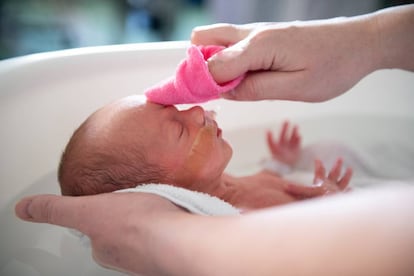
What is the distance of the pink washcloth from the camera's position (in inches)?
34.0

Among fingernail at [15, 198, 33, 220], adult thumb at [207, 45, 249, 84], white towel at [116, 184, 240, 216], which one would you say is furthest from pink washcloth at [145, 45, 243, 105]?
fingernail at [15, 198, 33, 220]

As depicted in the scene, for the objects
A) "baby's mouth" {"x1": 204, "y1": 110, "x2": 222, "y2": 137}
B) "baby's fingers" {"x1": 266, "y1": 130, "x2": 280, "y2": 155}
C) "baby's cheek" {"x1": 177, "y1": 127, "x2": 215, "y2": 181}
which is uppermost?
"baby's mouth" {"x1": 204, "y1": 110, "x2": 222, "y2": 137}

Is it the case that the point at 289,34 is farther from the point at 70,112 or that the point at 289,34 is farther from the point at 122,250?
the point at 70,112

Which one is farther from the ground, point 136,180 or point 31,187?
point 136,180

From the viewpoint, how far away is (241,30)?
40.7 inches

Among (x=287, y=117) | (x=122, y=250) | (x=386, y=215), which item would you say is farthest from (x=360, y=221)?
(x=287, y=117)

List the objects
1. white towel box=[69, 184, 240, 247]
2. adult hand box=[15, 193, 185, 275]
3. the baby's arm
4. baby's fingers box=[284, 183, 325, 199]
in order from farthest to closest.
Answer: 1. the baby's arm
2. baby's fingers box=[284, 183, 325, 199]
3. white towel box=[69, 184, 240, 247]
4. adult hand box=[15, 193, 185, 275]

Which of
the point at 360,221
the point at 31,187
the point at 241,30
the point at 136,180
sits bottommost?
the point at 31,187

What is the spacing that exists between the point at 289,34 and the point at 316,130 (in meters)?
0.72

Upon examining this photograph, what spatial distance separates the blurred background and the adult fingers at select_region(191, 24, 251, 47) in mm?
1074

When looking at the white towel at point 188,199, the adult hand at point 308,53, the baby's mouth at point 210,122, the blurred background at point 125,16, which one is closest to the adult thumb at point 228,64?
the adult hand at point 308,53

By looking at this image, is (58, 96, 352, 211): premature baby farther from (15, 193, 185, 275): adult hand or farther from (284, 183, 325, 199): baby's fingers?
(284, 183, 325, 199): baby's fingers

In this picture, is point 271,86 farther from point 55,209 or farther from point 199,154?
point 55,209

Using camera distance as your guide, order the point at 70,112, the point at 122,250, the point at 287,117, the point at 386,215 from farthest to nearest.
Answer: the point at 287,117 → the point at 70,112 → the point at 122,250 → the point at 386,215
